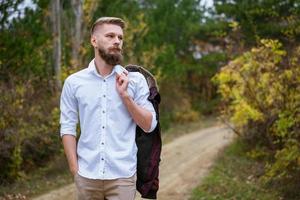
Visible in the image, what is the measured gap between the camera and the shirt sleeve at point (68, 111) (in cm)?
377

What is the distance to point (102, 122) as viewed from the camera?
A: 365 cm

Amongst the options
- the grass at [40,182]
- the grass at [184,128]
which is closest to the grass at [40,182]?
the grass at [40,182]

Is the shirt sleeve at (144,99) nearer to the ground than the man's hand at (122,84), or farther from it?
nearer to the ground

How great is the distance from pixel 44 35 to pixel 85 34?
434cm

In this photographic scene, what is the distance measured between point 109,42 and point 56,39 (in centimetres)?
1127

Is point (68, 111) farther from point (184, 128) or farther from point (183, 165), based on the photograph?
point (184, 128)

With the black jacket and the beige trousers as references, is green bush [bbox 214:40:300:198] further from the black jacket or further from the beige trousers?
the beige trousers

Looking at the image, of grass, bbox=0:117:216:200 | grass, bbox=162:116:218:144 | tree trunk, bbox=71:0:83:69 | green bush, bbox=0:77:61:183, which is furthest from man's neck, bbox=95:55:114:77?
grass, bbox=162:116:218:144

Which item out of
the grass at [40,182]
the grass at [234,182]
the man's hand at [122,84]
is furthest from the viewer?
the grass at [40,182]

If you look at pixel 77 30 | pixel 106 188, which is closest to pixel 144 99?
pixel 106 188

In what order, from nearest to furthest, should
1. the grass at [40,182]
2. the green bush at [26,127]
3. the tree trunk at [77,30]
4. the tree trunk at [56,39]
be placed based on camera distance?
the grass at [40,182], the green bush at [26,127], the tree trunk at [56,39], the tree trunk at [77,30]

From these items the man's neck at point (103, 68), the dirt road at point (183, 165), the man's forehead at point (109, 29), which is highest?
the man's forehead at point (109, 29)

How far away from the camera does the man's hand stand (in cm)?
360

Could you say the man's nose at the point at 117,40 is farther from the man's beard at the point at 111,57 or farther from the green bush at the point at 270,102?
the green bush at the point at 270,102
